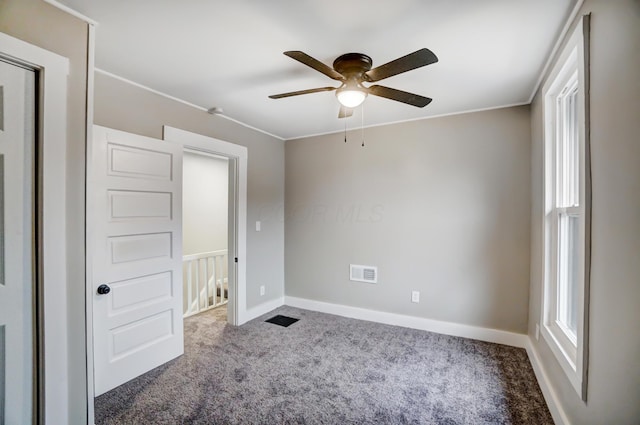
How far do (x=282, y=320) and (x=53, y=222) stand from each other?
8.86ft

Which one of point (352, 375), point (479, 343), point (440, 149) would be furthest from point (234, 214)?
point (479, 343)

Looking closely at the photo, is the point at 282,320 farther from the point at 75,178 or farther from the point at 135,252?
the point at 75,178

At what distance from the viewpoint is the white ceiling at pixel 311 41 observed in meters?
1.57

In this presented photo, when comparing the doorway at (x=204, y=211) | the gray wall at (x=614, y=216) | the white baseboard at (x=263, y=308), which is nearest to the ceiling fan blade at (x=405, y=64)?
the gray wall at (x=614, y=216)

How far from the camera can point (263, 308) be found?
3.97m

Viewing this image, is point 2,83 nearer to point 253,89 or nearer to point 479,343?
point 253,89

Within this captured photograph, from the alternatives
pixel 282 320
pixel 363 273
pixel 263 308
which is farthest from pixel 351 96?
pixel 263 308

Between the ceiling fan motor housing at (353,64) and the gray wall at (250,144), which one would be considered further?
the gray wall at (250,144)

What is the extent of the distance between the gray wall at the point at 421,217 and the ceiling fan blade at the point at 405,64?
70.5 inches

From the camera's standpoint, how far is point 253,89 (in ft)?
8.58

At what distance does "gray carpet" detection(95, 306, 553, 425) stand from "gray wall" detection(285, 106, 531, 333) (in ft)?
1.69

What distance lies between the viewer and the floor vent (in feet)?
11.9

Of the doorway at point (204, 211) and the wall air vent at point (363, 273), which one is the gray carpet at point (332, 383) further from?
the doorway at point (204, 211)

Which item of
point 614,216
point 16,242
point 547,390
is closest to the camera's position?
point 614,216
